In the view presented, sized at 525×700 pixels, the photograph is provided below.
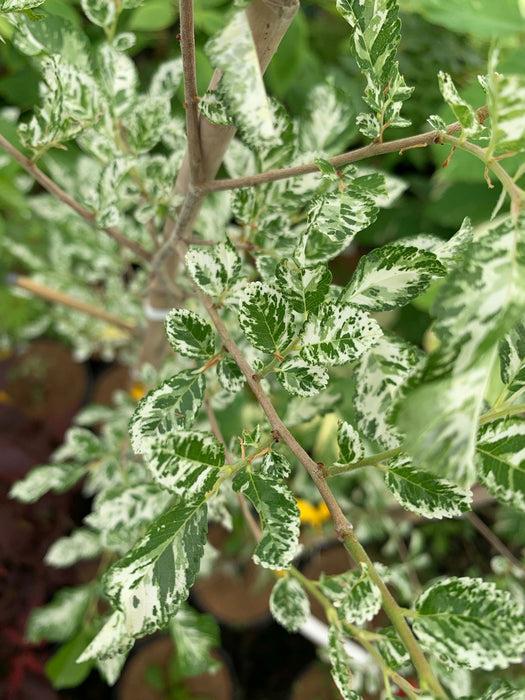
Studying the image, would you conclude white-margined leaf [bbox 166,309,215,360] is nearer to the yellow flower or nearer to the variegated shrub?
the variegated shrub

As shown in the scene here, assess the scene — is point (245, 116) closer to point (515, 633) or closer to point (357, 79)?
point (515, 633)

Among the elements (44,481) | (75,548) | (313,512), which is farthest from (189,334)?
(313,512)

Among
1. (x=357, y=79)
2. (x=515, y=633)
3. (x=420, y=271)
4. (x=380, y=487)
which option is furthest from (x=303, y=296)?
(x=357, y=79)

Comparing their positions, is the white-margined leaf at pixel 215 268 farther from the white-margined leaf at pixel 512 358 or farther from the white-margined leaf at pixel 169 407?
the white-margined leaf at pixel 512 358

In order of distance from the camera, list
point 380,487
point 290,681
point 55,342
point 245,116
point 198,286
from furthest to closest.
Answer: point 55,342, point 290,681, point 380,487, point 198,286, point 245,116

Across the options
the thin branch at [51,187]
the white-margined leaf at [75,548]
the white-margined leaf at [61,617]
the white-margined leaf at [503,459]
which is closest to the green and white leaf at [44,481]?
the white-margined leaf at [75,548]

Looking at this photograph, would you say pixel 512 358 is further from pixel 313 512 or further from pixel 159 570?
pixel 313 512

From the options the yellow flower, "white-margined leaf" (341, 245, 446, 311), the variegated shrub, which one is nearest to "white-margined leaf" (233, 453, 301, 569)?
the variegated shrub

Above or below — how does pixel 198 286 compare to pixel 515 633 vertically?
above
